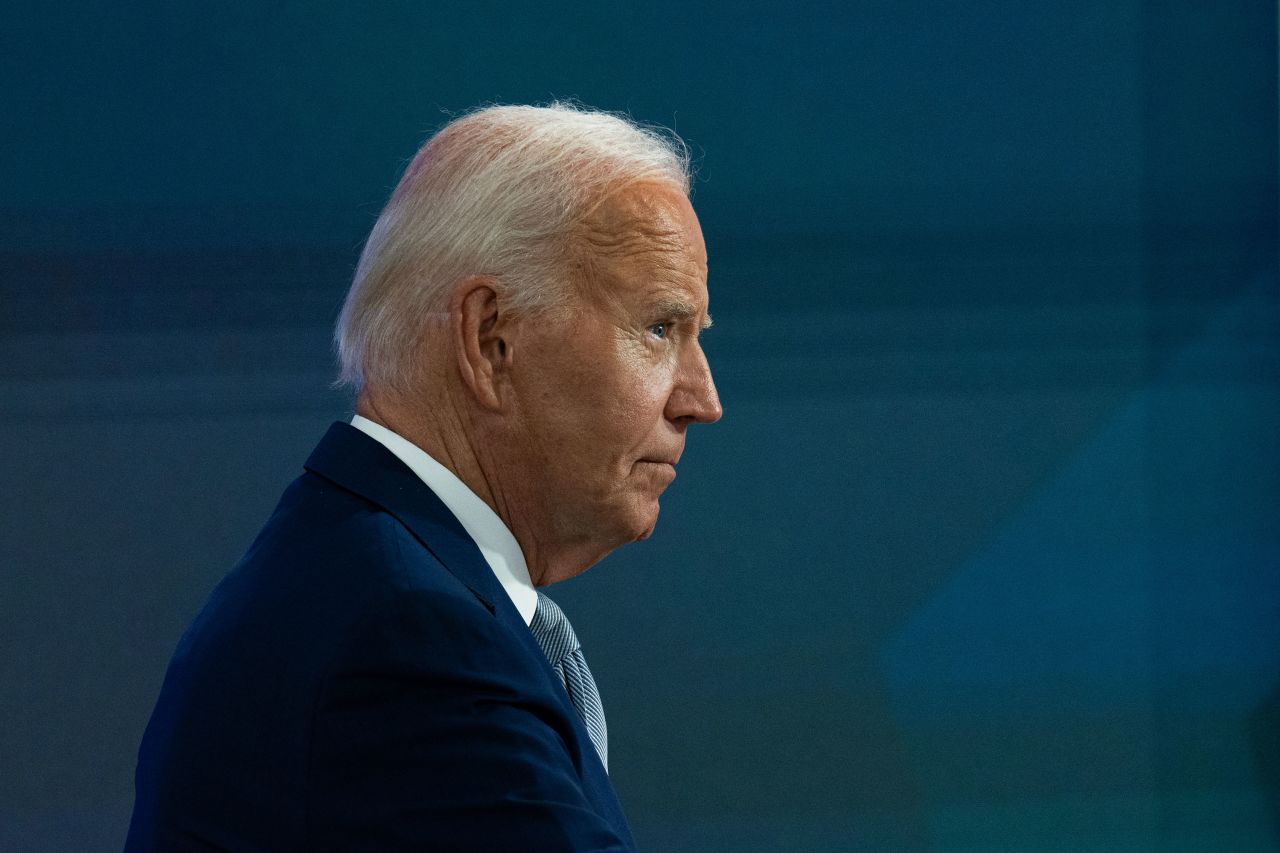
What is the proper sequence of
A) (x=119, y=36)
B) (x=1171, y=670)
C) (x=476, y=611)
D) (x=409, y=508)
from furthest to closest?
(x=1171, y=670) < (x=119, y=36) < (x=409, y=508) < (x=476, y=611)

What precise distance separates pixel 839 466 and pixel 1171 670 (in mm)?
634

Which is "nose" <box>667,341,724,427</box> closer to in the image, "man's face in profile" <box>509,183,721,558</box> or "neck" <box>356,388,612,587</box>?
"man's face in profile" <box>509,183,721,558</box>

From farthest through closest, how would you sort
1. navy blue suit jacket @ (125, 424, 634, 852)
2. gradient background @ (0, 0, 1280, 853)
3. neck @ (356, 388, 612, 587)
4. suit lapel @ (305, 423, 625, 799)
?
gradient background @ (0, 0, 1280, 853), neck @ (356, 388, 612, 587), suit lapel @ (305, 423, 625, 799), navy blue suit jacket @ (125, 424, 634, 852)

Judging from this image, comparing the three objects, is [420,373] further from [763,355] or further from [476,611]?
[763,355]

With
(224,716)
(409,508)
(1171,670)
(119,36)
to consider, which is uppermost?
(119,36)

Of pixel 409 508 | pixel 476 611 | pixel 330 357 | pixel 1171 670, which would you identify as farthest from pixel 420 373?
pixel 1171 670

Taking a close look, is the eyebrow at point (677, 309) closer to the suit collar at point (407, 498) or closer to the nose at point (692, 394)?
the nose at point (692, 394)

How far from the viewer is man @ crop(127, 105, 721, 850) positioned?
27.4 inches

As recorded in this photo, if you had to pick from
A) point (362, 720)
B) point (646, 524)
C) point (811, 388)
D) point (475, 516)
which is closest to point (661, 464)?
point (646, 524)

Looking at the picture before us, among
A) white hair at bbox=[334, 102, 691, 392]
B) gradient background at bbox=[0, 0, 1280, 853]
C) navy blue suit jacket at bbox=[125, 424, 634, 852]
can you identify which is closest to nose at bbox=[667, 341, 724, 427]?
white hair at bbox=[334, 102, 691, 392]

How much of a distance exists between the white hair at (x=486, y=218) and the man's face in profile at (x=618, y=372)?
0.07 feet

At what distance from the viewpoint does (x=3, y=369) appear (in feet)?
6.42

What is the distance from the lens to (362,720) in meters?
0.70

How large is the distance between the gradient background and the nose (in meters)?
1.01
